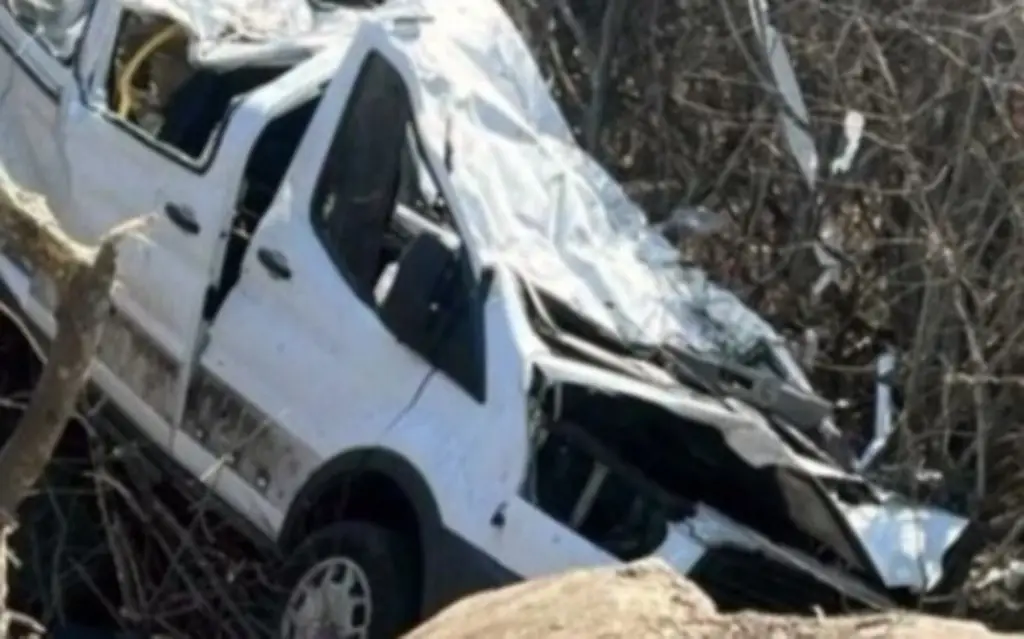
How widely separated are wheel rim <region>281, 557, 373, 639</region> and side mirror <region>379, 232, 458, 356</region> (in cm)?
66

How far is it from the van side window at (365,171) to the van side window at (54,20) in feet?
4.78

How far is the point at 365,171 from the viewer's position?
297 inches

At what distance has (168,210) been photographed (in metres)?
7.91

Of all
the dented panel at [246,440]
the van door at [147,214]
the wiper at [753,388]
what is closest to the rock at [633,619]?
the wiper at [753,388]

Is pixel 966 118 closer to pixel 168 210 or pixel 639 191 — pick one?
pixel 639 191

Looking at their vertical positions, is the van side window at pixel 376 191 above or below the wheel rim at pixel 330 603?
above

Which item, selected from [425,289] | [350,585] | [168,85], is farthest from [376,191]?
[168,85]

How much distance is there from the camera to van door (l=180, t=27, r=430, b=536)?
7.30 m

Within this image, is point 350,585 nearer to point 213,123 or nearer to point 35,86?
point 213,123

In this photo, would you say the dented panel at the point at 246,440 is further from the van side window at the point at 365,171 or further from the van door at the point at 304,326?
the van side window at the point at 365,171

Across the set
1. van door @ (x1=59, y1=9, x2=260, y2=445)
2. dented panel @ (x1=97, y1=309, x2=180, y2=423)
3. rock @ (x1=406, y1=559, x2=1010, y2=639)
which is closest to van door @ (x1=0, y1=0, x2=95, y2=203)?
van door @ (x1=59, y1=9, x2=260, y2=445)

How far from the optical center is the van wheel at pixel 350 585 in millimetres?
6918

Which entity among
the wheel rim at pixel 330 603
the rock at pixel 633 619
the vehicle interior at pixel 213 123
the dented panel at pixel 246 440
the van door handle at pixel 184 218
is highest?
the rock at pixel 633 619

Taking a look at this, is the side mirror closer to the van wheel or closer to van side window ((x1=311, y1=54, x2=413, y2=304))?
van side window ((x1=311, y1=54, x2=413, y2=304))
